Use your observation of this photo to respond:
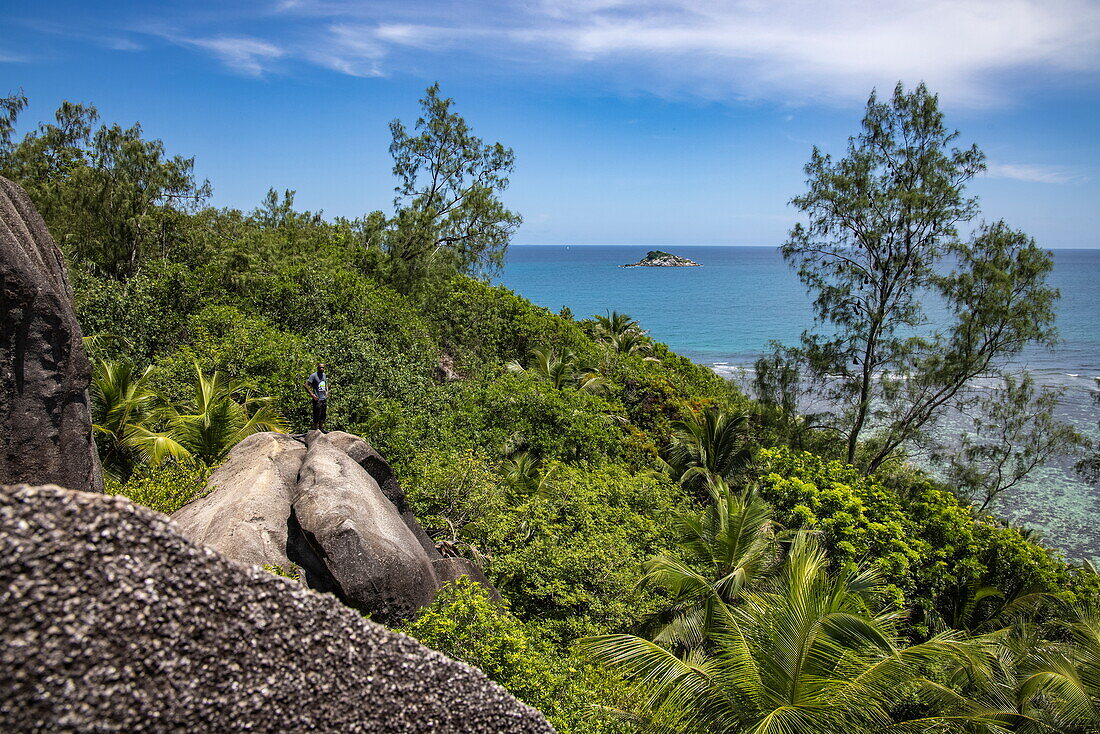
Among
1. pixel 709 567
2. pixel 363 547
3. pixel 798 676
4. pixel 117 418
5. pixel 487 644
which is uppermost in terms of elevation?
pixel 117 418

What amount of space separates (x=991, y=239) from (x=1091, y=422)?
1228 inches

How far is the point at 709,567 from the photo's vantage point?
41.6 feet

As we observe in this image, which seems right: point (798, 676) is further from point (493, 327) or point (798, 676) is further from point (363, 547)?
point (493, 327)

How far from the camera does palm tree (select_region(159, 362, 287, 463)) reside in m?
12.3

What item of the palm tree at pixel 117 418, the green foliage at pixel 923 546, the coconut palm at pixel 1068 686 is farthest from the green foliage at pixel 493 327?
the coconut palm at pixel 1068 686

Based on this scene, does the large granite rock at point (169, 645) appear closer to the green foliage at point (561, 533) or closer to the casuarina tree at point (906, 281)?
the green foliage at point (561, 533)

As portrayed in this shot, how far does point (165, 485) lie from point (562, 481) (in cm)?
742

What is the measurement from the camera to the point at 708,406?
2667cm

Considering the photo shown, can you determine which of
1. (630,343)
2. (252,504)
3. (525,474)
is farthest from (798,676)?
(630,343)

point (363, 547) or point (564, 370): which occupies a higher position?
point (363, 547)

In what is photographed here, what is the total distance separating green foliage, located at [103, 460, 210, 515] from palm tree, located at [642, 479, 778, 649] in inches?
317

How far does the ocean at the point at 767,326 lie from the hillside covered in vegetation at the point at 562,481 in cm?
955

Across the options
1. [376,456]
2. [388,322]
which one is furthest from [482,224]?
[376,456]

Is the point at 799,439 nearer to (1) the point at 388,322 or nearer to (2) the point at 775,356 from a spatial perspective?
(2) the point at 775,356
